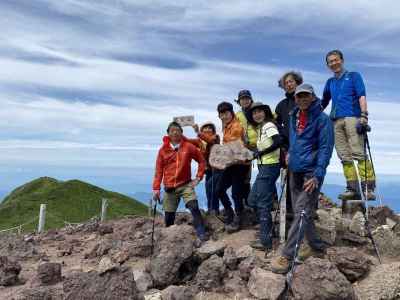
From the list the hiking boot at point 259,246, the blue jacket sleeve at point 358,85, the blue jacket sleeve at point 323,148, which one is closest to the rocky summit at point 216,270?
the hiking boot at point 259,246

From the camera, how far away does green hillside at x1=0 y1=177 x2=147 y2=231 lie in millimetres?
33062

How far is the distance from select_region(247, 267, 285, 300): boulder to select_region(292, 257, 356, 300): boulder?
0.28 metres

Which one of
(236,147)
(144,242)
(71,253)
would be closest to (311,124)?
(236,147)

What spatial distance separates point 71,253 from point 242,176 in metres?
5.64

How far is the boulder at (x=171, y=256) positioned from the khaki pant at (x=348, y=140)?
4.08 m

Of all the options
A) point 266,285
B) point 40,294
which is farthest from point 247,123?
point 40,294

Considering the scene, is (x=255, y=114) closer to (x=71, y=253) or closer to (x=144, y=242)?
(x=144, y=242)

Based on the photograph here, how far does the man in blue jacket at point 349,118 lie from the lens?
10133mm

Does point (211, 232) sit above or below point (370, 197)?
below

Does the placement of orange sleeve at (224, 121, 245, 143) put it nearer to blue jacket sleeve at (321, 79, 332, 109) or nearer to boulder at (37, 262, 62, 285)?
blue jacket sleeve at (321, 79, 332, 109)

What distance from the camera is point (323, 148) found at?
7.96 m

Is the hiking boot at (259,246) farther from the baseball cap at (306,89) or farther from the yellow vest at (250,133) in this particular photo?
the baseball cap at (306,89)

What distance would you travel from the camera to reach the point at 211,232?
1180 cm

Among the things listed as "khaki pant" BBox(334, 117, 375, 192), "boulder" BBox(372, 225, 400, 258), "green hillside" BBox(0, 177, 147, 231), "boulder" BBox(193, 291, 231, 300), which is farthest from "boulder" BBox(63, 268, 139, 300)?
"green hillside" BBox(0, 177, 147, 231)
